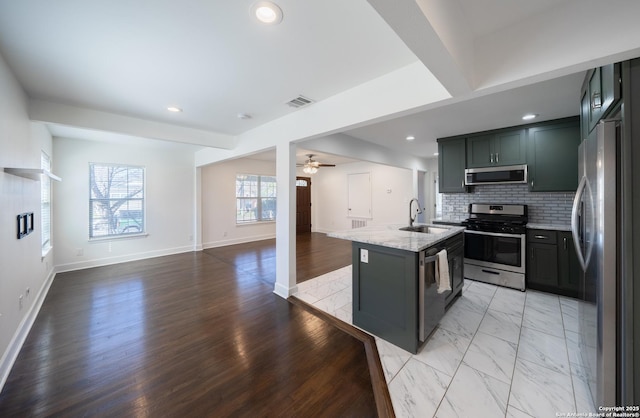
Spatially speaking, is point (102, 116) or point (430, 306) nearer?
point (430, 306)

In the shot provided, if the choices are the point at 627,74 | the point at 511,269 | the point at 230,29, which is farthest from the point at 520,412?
the point at 230,29

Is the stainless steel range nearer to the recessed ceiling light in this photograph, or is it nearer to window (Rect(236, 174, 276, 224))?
the recessed ceiling light

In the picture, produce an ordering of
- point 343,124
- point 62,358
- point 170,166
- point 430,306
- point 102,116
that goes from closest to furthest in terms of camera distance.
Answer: point 62,358 < point 430,306 < point 343,124 < point 102,116 < point 170,166

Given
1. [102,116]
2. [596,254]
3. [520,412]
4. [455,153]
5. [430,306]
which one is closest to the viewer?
[596,254]

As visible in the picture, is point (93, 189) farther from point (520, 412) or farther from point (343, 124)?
point (520, 412)

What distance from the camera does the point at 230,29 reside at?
62.2 inches

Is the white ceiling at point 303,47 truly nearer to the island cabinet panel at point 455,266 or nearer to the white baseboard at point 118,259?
the island cabinet panel at point 455,266

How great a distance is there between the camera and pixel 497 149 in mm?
3775

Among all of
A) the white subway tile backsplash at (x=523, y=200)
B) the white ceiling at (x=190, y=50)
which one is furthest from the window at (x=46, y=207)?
the white subway tile backsplash at (x=523, y=200)

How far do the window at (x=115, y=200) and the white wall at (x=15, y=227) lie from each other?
6.11ft

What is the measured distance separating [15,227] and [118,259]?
10.5ft

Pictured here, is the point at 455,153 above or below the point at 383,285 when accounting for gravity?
above

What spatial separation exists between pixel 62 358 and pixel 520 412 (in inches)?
139

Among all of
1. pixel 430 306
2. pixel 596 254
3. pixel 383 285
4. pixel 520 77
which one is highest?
→ pixel 520 77
